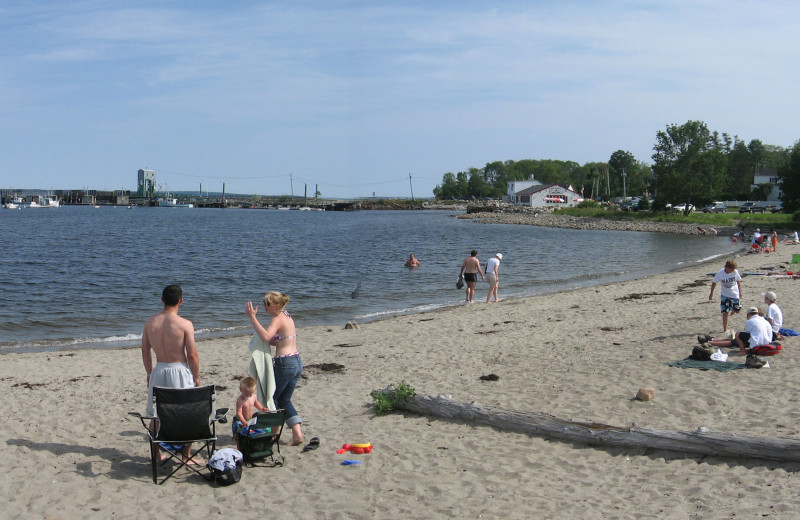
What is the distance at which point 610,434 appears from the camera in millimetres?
7309

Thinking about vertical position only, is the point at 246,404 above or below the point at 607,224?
below

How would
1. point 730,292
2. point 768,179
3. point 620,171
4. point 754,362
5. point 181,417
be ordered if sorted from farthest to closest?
point 620,171
point 768,179
point 730,292
point 754,362
point 181,417

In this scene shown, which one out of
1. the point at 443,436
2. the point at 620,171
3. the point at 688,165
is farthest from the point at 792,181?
the point at 620,171

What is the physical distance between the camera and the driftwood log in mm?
6586

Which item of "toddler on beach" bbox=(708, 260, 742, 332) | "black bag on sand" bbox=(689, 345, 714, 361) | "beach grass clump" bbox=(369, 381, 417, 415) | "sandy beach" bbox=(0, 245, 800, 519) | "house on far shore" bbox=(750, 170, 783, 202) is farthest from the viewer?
"house on far shore" bbox=(750, 170, 783, 202)

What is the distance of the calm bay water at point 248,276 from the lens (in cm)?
1955

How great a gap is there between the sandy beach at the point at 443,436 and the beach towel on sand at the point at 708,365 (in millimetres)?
229

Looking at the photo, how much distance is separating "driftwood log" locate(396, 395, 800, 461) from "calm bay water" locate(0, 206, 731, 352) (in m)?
10.2

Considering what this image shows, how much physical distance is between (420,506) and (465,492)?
0.53 metres

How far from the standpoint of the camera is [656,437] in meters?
7.08

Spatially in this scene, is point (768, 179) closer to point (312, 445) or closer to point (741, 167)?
point (741, 167)

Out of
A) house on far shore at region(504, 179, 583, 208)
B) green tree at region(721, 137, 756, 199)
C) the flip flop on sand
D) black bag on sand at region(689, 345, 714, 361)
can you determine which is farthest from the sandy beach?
house on far shore at region(504, 179, 583, 208)

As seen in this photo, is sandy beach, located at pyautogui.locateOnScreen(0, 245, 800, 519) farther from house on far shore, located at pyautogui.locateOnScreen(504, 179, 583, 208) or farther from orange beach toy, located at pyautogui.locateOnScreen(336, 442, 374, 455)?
house on far shore, located at pyautogui.locateOnScreen(504, 179, 583, 208)

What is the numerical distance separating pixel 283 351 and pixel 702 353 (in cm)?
718
